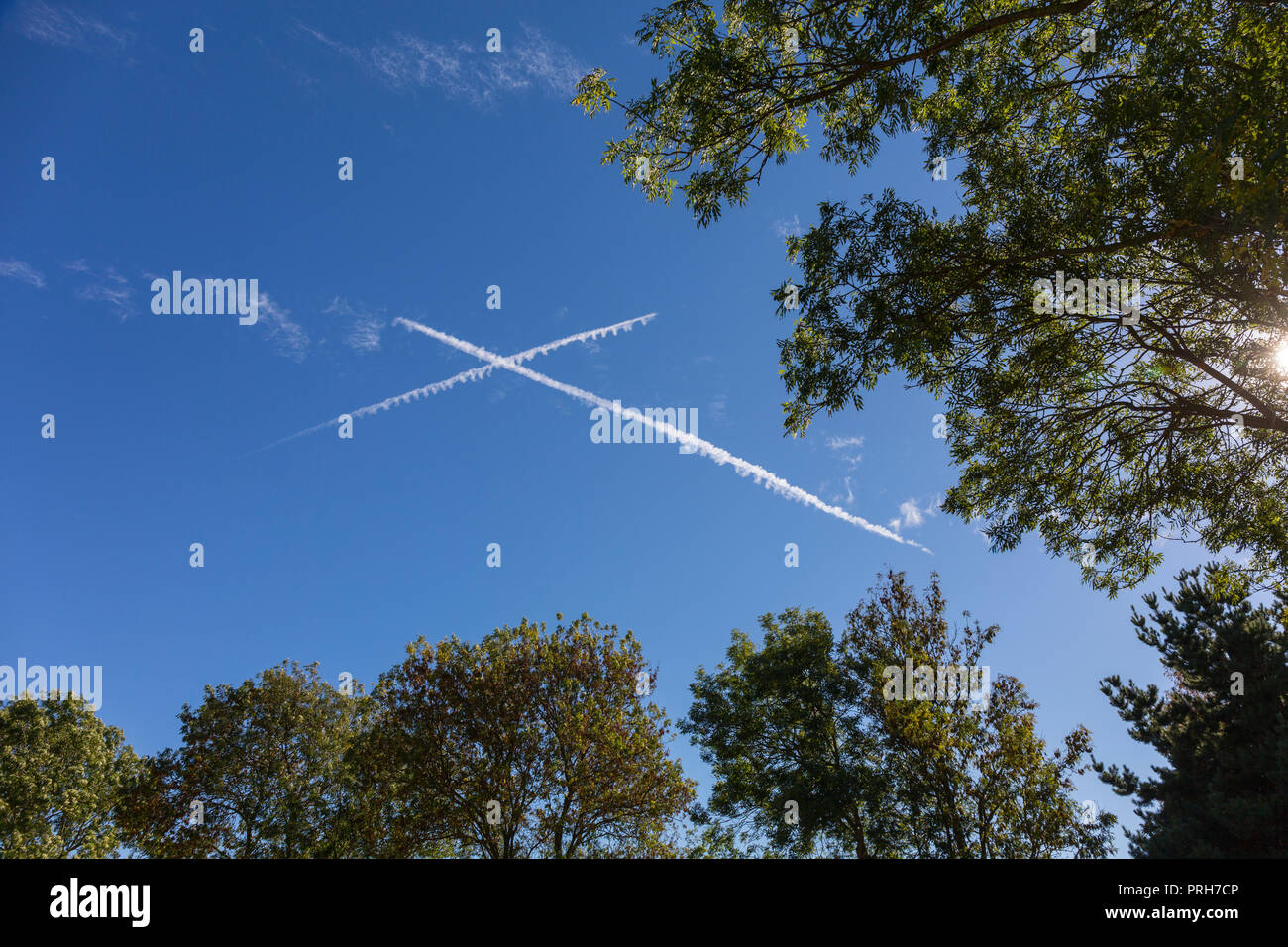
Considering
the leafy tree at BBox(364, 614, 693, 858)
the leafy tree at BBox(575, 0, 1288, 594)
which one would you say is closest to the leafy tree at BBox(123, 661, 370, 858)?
the leafy tree at BBox(364, 614, 693, 858)

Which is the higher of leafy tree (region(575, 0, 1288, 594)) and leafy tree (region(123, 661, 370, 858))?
leafy tree (region(575, 0, 1288, 594))

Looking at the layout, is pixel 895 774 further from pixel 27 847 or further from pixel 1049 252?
pixel 27 847

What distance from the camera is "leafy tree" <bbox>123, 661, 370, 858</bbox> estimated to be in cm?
2614

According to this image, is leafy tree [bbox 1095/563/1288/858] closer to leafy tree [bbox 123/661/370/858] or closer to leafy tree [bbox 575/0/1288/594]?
leafy tree [bbox 575/0/1288/594]

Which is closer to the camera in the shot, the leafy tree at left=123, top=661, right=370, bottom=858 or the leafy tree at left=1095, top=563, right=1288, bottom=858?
the leafy tree at left=1095, top=563, right=1288, bottom=858

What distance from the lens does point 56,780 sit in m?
31.8

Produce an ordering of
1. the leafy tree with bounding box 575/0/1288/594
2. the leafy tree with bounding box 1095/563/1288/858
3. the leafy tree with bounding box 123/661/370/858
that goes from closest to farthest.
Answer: the leafy tree with bounding box 575/0/1288/594
the leafy tree with bounding box 1095/563/1288/858
the leafy tree with bounding box 123/661/370/858

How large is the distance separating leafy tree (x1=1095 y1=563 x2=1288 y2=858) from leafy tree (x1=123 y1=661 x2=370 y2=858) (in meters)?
29.6

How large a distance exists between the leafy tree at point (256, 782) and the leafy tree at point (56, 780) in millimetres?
5852

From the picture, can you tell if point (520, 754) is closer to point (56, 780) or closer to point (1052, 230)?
point (1052, 230)

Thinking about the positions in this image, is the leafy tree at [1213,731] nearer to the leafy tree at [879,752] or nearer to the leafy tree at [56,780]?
the leafy tree at [879,752]

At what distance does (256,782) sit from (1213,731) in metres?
37.2

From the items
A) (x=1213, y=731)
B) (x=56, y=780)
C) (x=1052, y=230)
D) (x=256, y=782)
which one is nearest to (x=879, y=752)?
(x=1213, y=731)
